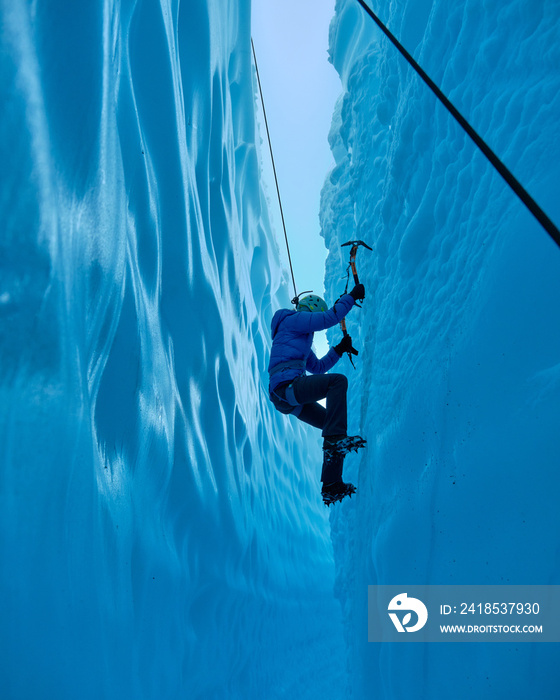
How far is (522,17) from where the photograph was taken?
1.84 meters

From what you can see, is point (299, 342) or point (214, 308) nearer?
point (299, 342)

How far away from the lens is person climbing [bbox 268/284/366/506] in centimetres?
240

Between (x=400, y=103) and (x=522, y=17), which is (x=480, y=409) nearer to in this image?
(x=522, y=17)

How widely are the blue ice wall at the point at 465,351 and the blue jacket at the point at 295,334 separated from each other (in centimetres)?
45

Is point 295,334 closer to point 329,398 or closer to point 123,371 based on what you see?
point 329,398

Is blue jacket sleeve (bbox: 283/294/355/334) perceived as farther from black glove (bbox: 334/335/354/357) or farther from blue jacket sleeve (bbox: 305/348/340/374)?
blue jacket sleeve (bbox: 305/348/340/374)

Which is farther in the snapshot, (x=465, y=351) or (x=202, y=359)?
(x=202, y=359)

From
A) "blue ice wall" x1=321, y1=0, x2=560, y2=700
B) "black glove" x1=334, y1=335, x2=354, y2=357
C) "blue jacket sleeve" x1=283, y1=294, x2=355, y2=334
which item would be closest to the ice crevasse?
"blue ice wall" x1=321, y1=0, x2=560, y2=700

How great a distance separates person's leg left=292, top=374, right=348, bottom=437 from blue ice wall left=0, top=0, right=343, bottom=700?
0.72 metres

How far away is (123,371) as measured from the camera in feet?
6.63

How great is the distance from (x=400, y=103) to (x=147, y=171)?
73.1 inches

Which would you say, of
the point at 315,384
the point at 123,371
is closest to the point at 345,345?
the point at 315,384

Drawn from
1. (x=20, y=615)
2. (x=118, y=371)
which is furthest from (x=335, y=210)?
(x=20, y=615)

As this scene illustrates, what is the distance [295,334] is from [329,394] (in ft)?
1.65
